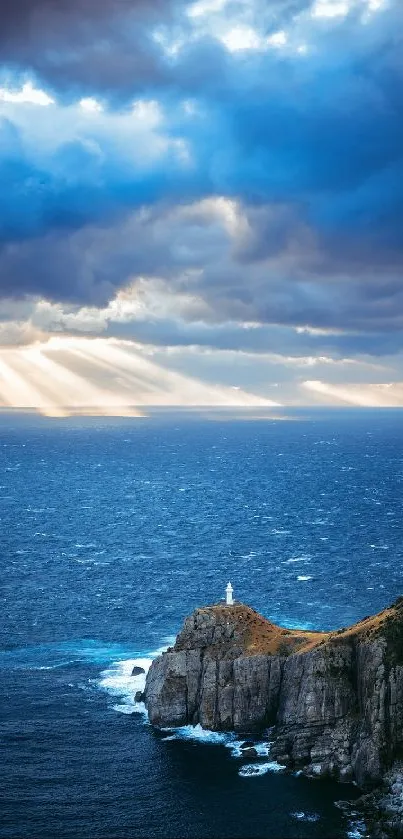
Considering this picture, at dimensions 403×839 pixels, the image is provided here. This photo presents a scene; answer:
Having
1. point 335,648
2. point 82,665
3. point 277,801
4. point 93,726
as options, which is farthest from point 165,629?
point 277,801

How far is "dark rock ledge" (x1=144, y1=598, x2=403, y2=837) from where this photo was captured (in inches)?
3666

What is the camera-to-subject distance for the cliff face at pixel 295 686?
306ft

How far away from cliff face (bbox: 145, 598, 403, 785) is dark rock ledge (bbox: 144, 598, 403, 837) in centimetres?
11

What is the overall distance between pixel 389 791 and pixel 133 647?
184ft

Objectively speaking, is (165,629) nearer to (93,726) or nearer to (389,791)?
(93,726)

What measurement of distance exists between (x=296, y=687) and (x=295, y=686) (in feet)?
0.72

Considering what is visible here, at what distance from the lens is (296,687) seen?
3991 inches

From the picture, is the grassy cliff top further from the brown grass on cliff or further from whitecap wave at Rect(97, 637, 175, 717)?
whitecap wave at Rect(97, 637, 175, 717)

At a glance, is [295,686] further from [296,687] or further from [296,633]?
[296,633]

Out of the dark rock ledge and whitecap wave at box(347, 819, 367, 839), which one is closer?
whitecap wave at box(347, 819, 367, 839)

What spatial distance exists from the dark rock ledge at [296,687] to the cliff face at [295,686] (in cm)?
11

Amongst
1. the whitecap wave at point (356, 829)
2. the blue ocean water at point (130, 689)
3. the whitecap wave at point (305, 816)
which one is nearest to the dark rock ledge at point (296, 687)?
the blue ocean water at point (130, 689)

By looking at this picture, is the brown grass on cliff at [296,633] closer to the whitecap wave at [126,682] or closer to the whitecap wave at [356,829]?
the whitecap wave at [126,682]

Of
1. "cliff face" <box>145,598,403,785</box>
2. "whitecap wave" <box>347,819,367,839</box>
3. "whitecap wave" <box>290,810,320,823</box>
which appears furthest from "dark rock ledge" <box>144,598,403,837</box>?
"whitecap wave" <box>290,810,320,823</box>
